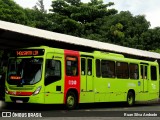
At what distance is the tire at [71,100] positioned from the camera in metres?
18.9

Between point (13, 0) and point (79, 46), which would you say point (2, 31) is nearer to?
point (79, 46)

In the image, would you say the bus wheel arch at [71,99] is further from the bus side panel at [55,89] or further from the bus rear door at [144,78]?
the bus rear door at [144,78]

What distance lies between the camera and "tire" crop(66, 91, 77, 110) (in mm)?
18858

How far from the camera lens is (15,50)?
18.8 meters

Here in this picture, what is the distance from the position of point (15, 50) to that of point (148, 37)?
114 ft

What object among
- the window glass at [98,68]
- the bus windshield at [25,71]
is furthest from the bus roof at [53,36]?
the window glass at [98,68]

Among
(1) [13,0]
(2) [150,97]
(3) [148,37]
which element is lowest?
(2) [150,97]

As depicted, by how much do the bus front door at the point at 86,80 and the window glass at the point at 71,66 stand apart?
1.64 ft

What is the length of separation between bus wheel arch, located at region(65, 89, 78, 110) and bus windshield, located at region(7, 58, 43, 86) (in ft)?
6.30

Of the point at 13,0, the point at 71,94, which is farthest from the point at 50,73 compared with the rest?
the point at 13,0

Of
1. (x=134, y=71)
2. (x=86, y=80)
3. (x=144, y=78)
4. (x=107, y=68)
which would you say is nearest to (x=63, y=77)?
(x=86, y=80)

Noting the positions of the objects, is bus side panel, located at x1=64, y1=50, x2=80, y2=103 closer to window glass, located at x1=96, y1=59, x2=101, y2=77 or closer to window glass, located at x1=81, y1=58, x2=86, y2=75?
window glass, located at x1=81, y1=58, x2=86, y2=75

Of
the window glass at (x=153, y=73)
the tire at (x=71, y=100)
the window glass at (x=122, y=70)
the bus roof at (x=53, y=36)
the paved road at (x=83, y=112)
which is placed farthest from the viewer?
the window glass at (x=153, y=73)

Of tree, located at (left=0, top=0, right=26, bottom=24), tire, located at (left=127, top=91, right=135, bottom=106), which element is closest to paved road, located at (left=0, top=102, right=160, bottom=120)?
tire, located at (left=127, top=91, right=135, bottom=106)
